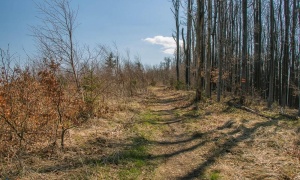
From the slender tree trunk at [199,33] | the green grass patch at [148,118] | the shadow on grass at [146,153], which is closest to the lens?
the shadow on grass at [146,153]

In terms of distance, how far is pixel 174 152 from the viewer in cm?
567

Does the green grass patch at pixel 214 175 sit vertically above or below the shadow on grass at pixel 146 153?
below

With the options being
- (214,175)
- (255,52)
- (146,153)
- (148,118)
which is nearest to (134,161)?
(146,153)

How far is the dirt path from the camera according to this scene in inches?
175

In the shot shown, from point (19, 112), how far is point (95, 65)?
189 inches

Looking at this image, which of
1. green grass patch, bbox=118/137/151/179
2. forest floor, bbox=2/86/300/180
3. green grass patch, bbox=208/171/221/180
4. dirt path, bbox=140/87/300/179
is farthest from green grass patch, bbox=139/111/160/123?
green grass patch, bbox=208/171/221/180

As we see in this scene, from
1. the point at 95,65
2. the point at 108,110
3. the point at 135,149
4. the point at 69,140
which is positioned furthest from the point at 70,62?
the point at 135,149

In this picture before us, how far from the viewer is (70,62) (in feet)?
→ 27.6

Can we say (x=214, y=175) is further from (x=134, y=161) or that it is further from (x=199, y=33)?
(x=199, y=33)

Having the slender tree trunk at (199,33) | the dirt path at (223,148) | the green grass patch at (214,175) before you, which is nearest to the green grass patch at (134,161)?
the dirt path at (223,148)

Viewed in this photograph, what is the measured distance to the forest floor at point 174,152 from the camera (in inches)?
166

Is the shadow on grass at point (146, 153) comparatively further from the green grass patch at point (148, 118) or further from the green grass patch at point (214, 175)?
the green grass patch at point (148, 118)

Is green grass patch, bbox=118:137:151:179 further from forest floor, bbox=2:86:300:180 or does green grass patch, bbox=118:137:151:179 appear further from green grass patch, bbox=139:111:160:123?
green grass patch, bbox=139:111:160:123

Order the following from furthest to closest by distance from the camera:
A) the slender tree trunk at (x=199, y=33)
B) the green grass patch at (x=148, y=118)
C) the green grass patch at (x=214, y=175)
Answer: the slender tree trunk at (x=199, y=33) → the green grass patch at (x=148, y=118) → the green grass patch at (x=214, y=175)
